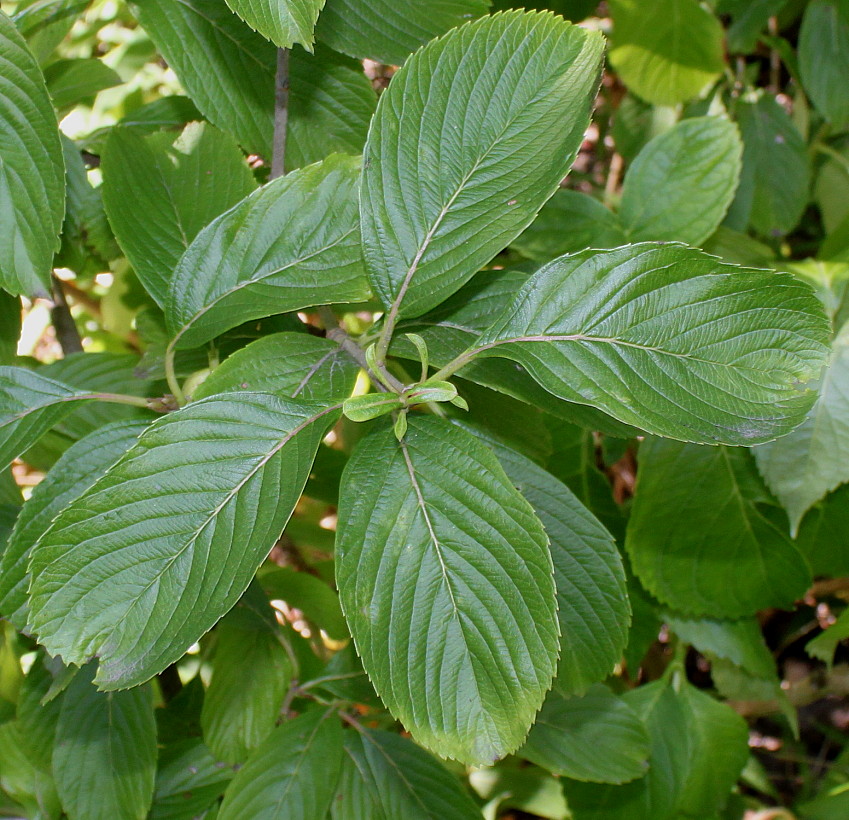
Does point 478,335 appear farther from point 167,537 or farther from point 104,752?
point 104,752

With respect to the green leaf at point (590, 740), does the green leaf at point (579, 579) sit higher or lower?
higher

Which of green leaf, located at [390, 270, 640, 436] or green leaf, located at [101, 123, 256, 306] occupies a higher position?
green leaf, located at [101, 123, 256, 306]

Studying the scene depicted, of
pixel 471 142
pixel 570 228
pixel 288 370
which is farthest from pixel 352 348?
pixel 570 228

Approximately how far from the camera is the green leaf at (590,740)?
2.89 ft

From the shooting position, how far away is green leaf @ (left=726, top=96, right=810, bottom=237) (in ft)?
4.30

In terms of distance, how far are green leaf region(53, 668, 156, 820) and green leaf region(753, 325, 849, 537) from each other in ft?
2.43

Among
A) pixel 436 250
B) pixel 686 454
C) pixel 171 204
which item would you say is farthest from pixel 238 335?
pixel 686 454

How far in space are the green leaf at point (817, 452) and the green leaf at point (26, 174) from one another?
767mm

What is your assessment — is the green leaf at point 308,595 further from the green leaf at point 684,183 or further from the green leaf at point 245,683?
the green leaf at point 684,183

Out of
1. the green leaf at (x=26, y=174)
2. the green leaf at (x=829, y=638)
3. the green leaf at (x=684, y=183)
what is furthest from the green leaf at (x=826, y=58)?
the green leaf at (x=26, y=174)

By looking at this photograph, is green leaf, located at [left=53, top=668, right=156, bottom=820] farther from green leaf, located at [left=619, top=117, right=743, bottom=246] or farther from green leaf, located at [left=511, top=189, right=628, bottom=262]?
green leaf, located at [left=619, top=117, right=743, bottom=246]

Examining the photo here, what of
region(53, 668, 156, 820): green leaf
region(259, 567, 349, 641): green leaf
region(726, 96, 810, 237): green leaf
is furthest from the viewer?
region(726, 96, 810, 237): green leaf

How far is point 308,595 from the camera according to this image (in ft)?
3.37

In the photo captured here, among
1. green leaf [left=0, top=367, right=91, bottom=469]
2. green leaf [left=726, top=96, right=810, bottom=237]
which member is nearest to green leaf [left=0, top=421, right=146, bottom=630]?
green leaf [left=0, top=367, right=91, bottom=469]
